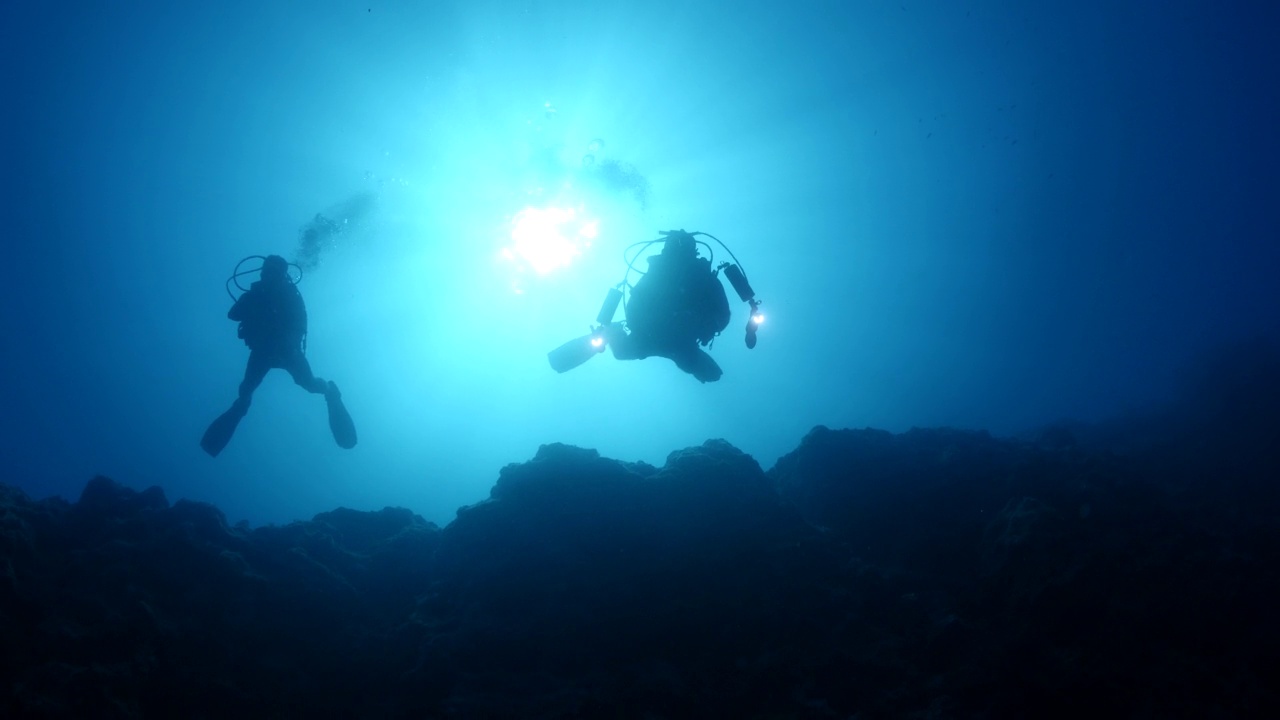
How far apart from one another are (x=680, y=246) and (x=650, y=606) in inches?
239

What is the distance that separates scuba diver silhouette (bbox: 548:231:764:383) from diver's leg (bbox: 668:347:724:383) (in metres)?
0.02

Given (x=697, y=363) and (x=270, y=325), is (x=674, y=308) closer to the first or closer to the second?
(x=697, y=363)

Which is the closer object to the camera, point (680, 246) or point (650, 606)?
point (650, 606)

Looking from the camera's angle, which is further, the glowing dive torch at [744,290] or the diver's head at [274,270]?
the diver's head at [274,270]

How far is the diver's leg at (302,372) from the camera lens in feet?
39.5

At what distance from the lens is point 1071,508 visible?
10.1m

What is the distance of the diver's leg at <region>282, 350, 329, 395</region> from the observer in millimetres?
12031

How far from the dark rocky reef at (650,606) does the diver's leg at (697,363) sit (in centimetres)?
166

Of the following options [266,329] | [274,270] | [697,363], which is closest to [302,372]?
[266,329]

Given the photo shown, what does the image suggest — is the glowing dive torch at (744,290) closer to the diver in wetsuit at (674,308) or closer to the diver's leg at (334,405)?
the diver in wetsuit at (674,308)

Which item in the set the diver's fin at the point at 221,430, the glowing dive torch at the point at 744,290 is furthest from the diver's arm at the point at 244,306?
the glowing dive torch at the point at 744,290

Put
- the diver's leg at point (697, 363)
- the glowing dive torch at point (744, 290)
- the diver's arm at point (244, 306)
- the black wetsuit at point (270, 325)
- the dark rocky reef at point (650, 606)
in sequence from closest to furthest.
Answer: the dark rocky reef at point (650, 606) → the glowing dive torch at point (744, 290) → the diver's leg at point (697, 363) → the diver's arm at point (244, 306) → the black wetsuit at point (270, 325)

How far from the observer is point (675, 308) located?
984 cm

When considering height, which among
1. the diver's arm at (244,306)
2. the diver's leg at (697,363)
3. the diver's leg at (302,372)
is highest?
the diver's arm at (244,306)
